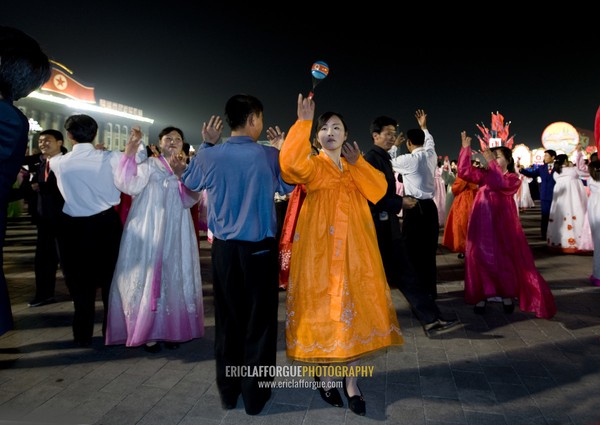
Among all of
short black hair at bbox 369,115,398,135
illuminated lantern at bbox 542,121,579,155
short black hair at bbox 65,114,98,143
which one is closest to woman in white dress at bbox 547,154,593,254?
short black hair at bbox 369,115,398,135

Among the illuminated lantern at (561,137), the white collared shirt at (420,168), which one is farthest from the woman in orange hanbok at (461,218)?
the illuminated lantern at (561,137)

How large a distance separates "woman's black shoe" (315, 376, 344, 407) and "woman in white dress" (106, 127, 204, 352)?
1.60 metres

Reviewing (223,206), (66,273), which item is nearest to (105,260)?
(66,273)

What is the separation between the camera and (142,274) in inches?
150

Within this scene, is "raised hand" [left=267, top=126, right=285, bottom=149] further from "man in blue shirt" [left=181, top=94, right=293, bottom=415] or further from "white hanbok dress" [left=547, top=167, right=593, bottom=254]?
"white hanbok dress" [left=547, top=167, right=593, bottom=254]

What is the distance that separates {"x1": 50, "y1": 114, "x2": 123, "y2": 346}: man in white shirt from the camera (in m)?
3.96

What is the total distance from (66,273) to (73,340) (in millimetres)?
694

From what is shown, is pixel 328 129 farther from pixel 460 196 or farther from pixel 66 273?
pixel 460 196

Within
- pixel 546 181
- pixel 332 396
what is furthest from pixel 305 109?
pixel 546 181

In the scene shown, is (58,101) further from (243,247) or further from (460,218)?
(243,247)

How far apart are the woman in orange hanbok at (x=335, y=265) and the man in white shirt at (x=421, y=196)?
92.5 inches

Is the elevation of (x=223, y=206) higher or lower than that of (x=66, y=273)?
higher

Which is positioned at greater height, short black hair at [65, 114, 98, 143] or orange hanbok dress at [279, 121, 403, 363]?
short black hair at [65, 114, 98, 143]

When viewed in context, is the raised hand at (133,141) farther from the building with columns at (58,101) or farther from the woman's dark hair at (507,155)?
the building with columns at (58,101)
